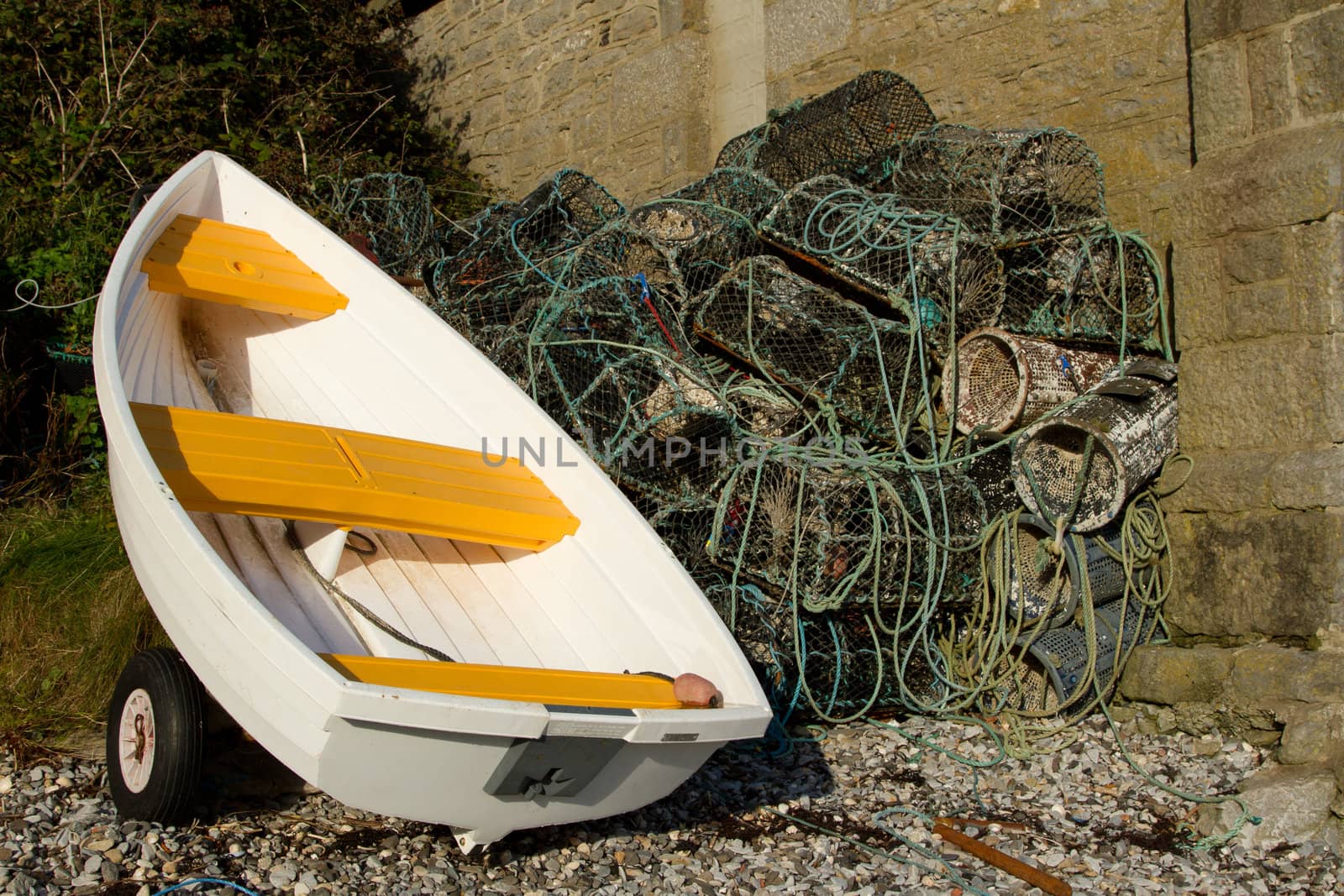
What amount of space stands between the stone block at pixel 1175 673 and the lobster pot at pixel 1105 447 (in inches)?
18.2

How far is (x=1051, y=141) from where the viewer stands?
4516 millimetres

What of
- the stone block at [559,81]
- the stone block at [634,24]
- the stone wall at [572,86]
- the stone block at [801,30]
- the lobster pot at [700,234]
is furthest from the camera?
the stone block at [559,81]

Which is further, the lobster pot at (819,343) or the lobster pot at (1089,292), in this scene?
the lobster pot at (1089,292)

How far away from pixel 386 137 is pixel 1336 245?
247 inches

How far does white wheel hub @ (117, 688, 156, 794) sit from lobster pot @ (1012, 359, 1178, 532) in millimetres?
2700

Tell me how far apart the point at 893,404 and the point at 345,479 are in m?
1.98

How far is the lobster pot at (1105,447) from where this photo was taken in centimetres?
375

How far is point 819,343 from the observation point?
4.16 m

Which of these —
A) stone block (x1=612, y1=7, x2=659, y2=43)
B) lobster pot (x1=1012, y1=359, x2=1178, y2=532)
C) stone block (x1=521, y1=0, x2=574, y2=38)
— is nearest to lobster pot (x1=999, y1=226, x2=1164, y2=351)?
lobster pot (x1=1012, y1=359, x2=1178, y2=532)

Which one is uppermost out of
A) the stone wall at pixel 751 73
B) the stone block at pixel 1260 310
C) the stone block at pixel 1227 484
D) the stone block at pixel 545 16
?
the stone block at pixel 545 16

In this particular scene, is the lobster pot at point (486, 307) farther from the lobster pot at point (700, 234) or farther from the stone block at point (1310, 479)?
the stone block at point (1310, 479)

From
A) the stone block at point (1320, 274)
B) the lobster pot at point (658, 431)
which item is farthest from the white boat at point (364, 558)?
the stone block at point (1320, 274)

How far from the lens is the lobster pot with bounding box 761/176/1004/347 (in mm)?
4156

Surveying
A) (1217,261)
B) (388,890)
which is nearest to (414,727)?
(388,890)
